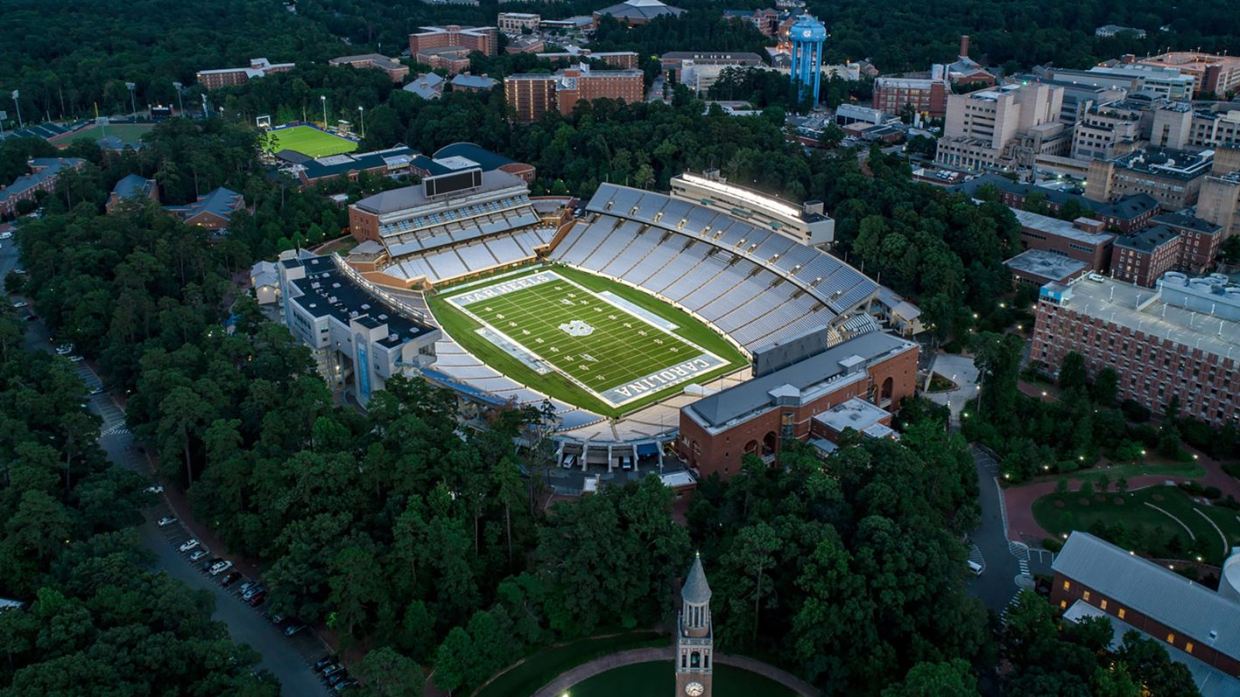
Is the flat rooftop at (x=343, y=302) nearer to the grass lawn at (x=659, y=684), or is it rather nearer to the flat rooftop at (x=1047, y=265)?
the grass lawn at (x=659, y=684)

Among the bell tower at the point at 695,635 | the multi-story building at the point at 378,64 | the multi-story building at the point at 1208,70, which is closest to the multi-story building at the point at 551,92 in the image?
the multi-story building at the point at 378,64

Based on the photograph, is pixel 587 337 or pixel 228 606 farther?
pixel 587 337

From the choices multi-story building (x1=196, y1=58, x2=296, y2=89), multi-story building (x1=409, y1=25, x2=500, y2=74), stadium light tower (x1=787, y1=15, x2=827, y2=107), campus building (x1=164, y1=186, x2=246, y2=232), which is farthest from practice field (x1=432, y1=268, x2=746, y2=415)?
multi-story building (x1=409, y1=25, x2=500, y2=74)

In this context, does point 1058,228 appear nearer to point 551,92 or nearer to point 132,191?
point 551,92

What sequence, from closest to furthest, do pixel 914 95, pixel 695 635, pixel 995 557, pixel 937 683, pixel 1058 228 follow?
pixel 695 635 → pixel 937 683 → pixel 995 557 → pixel 1058 228 → pixel 914 95

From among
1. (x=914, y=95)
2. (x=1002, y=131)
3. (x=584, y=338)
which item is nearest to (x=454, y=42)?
(x=914, y=95)

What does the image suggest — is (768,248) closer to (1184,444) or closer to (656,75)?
(1184,444)
